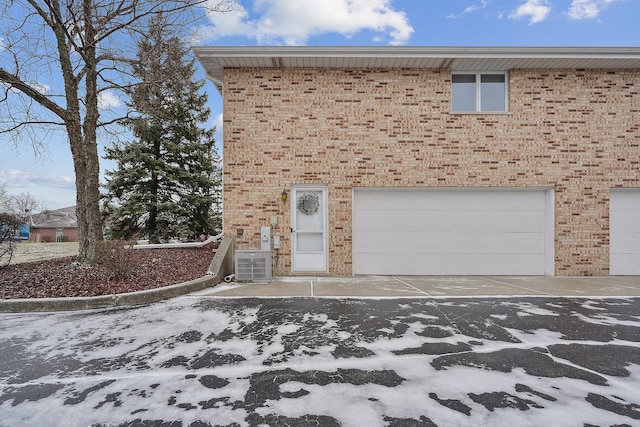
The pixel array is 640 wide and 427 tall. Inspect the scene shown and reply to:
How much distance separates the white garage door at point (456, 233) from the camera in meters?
7.43

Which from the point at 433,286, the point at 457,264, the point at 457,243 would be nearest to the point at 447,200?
the point at 457,243

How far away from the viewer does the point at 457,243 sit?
743cm

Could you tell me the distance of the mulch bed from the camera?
502 cm

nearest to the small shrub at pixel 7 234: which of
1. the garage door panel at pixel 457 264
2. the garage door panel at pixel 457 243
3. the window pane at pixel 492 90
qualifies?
the garage door panel at pixel 457 243

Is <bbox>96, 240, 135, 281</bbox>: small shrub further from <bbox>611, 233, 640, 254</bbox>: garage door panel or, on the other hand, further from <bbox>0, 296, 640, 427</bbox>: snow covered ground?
<bbox>611, 233, 640, 254</bbox>: garage door panel

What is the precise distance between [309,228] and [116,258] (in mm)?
3820

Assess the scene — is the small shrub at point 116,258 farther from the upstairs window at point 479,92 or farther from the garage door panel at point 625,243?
the garage door panel at point 625,243

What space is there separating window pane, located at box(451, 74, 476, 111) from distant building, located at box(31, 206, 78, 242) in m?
48.5

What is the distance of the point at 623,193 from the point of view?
743cm

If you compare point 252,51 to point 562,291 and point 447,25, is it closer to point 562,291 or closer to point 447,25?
point 447,25

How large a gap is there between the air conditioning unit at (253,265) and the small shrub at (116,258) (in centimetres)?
194

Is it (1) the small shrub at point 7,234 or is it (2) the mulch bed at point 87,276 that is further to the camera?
(1) the small shrub at point 7,234

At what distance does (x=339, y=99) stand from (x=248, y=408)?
6.58m

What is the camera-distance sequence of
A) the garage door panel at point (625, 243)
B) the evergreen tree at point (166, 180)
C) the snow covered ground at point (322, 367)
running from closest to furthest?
1. the snow covered ground at point (322, 367)
2. the garage door panel at point (625, 243)
3. the evergreen tree at point (166, 180)
